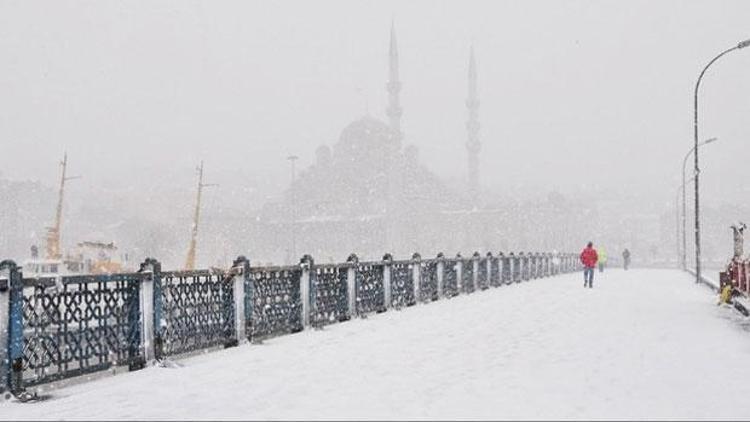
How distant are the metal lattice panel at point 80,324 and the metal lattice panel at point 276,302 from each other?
2.97 m

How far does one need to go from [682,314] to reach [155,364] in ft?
38.4

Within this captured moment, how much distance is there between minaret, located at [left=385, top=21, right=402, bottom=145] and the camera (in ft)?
463

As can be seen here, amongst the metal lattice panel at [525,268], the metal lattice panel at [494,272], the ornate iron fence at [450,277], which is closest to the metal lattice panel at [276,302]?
the ornate iron fence at [450,277]

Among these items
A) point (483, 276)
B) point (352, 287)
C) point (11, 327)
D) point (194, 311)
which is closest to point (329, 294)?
point (352, 287)

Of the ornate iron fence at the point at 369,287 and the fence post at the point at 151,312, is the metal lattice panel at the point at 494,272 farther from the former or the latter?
the fence post at the point at 151,312

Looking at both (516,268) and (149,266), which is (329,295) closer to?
(149,266)

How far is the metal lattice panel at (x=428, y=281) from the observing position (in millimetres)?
22062

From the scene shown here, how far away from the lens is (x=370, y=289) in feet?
59.1

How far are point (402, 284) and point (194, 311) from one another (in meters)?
9.94

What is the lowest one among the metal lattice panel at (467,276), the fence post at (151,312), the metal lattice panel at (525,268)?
the metal lattice panel at (525,268)

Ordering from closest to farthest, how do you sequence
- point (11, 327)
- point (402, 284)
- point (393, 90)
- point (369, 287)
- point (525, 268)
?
point (11, 327) → point (369, 287) → point (402, 284) → point (525, 268) → point (393, 90)

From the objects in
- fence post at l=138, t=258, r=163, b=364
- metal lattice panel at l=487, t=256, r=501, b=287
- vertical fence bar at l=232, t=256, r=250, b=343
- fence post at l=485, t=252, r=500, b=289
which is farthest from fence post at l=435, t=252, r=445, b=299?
fence post at l=138, t=258, r=163, b=364

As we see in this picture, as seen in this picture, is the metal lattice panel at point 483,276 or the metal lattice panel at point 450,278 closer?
the metal lattice panel at point 450,278

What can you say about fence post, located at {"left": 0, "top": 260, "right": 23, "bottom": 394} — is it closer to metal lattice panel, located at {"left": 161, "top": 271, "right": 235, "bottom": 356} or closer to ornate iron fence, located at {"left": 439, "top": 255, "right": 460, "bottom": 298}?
metal lattice panel, located at {"left": 161, "top": 271, "right": 235, "bottom": 356}
